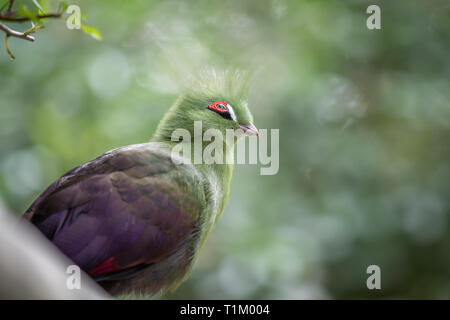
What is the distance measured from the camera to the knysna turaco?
5.47ft

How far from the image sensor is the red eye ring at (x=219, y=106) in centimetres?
204

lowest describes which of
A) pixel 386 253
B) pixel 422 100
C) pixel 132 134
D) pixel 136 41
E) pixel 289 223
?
pixel 386 253

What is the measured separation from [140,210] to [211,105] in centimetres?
55

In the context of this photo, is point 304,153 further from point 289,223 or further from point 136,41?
point 136,41

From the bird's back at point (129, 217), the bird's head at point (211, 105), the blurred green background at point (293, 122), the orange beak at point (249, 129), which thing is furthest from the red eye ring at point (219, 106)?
the blurred green background at point (293, 122)

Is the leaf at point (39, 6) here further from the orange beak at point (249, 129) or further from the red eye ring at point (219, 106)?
the orange beak at point (249, 129)

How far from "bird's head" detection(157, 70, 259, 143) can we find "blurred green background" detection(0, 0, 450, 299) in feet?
2.84

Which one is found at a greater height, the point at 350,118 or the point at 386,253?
the point at 350,118

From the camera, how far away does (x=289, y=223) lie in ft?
11.8

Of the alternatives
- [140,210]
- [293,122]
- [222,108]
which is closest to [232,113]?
[222,108]

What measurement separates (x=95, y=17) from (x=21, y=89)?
0.71m

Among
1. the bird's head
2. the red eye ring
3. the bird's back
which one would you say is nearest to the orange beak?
the bird's head

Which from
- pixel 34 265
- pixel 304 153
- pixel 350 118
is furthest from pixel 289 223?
pixel 34 265

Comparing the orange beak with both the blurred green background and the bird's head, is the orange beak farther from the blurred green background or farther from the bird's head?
the blurred green background
